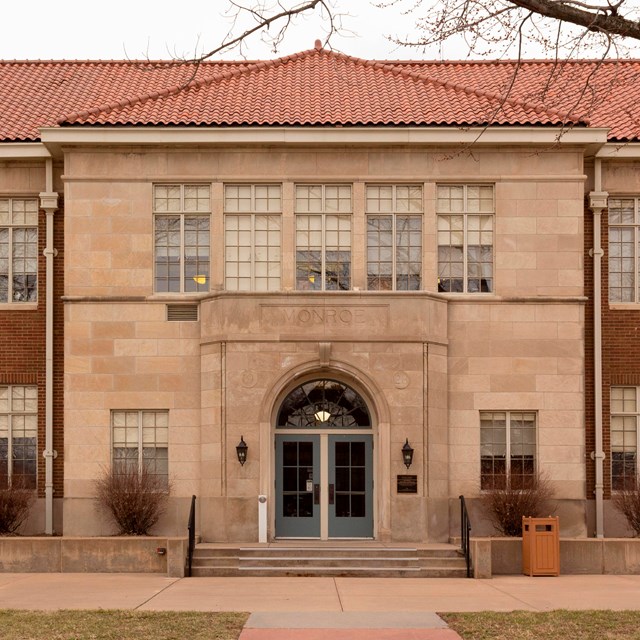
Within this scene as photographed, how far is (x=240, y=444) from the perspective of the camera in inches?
927

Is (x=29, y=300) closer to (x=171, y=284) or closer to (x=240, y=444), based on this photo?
(x=171, y=284)

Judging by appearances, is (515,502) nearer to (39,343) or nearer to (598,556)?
(598,556)

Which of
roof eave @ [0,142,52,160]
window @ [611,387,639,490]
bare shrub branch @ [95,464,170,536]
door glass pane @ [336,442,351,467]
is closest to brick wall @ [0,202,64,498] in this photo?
roof eave @ [0,142,52,160]

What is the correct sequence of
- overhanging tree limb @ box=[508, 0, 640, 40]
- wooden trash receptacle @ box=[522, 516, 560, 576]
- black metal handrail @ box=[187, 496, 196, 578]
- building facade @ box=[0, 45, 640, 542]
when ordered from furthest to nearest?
1. building facade @ box=[0, 45, 640, 542]
2. black metal handrail @ box=[187, 496, 196, 578]
3. wooden trash receptacle @ box=[522, 516, 560, 576]
4. overhanging tree limb @ box=[508, 0, 640, 40]

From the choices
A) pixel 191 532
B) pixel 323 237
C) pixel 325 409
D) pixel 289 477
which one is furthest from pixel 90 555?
pixel 323 237

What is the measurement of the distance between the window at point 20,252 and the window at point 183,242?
A: 2796 mm

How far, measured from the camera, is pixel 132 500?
2325cm

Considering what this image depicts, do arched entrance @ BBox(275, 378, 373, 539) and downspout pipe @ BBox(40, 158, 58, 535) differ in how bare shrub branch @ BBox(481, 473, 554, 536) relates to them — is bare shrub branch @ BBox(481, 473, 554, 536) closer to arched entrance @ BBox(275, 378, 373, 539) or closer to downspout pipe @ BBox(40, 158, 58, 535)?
arched entrance @ BBox(275, 378, 373, 539)

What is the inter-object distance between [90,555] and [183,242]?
22.0 ft

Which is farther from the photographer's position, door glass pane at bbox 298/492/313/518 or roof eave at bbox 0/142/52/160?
roof eave at bbox 0/142/52/160

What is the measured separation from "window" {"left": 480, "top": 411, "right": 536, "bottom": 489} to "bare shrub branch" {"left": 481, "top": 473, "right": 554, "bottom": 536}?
0.40 metres

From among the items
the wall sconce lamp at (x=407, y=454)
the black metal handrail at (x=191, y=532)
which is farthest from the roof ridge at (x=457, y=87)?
the black metal handrail at (x=191, y=532)

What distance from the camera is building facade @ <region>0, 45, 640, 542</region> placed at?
2381 centimetres

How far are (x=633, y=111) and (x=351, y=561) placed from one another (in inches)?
475
